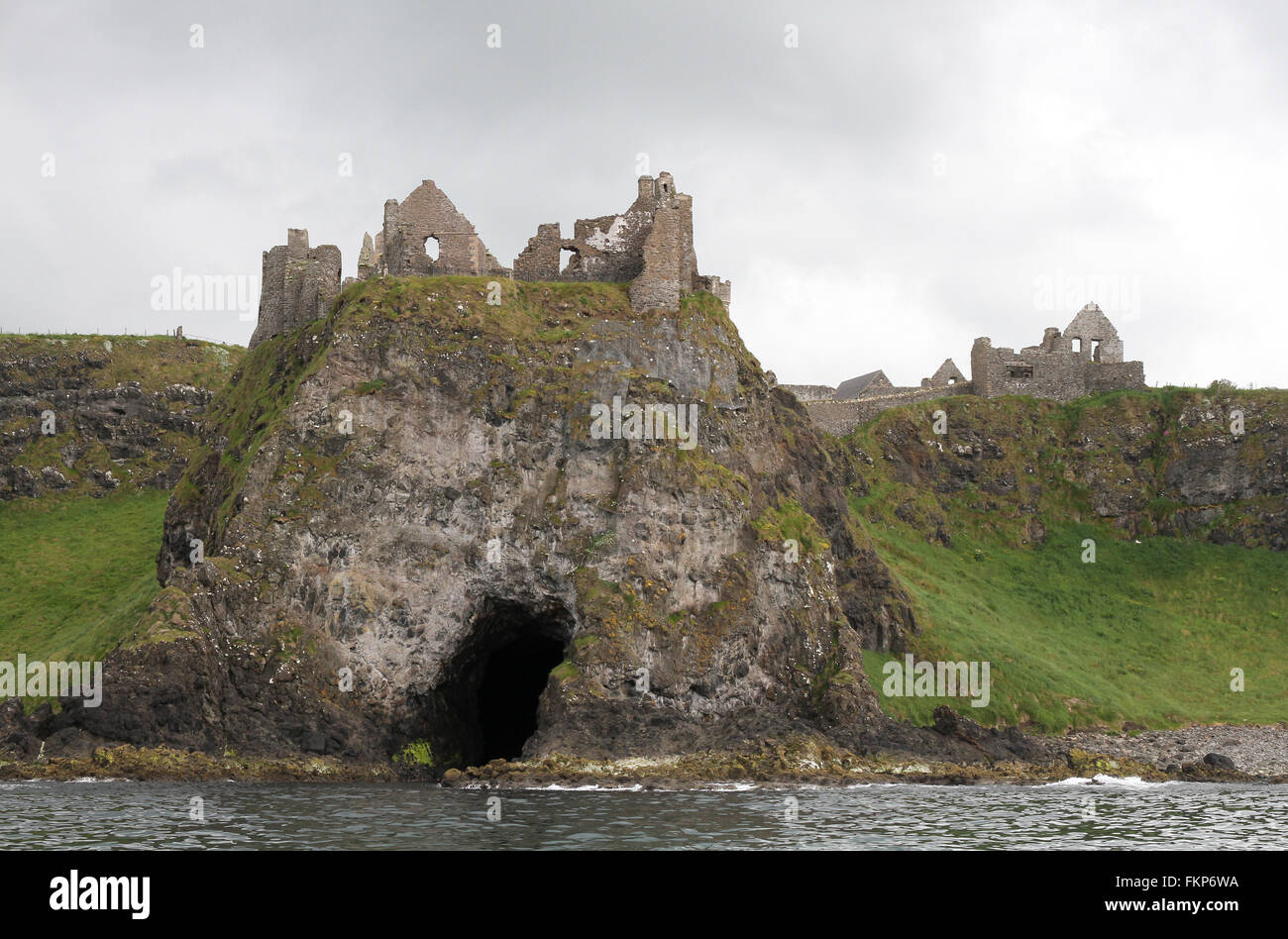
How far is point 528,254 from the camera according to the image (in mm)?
60031

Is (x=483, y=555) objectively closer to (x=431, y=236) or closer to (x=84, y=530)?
(x=431, y=236)

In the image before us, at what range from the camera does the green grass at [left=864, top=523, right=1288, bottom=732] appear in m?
59.0

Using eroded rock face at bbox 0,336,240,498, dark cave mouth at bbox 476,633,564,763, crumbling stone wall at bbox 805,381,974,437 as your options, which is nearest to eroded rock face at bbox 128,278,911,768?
dark cave mouth at bbox 476,633,564,763

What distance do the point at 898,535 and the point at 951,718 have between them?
2402cm

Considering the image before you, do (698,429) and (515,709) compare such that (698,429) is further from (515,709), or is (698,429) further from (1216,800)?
(1216,800)

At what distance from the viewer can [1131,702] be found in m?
60.9

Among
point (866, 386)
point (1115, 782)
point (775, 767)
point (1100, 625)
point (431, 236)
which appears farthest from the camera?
point (866, 386)

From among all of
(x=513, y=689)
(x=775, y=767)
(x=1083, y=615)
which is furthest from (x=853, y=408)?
(x=775, y=767)

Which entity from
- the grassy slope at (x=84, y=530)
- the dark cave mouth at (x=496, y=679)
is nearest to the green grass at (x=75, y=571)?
the grassy slope at (x=84, y=530)

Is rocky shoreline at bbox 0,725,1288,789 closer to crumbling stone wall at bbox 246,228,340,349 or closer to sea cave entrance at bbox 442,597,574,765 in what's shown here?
sea cave entrance at bbox 442,597,574,765

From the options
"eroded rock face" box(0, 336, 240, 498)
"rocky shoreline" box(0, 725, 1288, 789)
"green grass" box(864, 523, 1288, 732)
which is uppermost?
"eroded rock face" box(0, 336, 240, 498)

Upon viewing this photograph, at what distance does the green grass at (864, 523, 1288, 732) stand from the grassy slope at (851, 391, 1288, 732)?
9 cm

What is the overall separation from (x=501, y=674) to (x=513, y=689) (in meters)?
1.01
